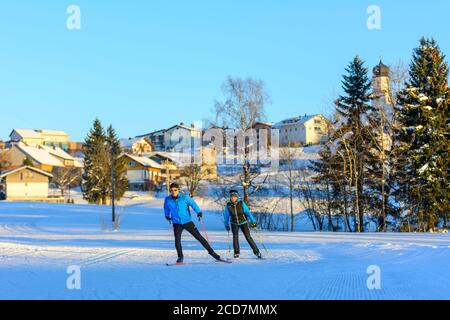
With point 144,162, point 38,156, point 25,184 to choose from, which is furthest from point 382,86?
point 38,156

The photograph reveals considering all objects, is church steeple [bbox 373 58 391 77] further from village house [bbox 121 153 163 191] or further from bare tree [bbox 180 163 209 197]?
village house [bbox 121 153 163 191]

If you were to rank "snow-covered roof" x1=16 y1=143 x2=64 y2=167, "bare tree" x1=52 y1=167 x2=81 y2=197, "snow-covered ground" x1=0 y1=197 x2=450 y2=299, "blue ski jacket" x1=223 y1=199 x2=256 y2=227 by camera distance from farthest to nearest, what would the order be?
"snow-covered roof" x1=16 y1=143 x2=64 y2=167
"bare tree" x1=52 y1=167 x2=81 y2=197
"blue ski jacket" x1=223 y1=199 x2=256 y2=227
"snow-covered ground" x1=0 y1=197 x2=450 y2=299

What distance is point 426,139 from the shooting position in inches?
1185

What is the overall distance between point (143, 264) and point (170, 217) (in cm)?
113

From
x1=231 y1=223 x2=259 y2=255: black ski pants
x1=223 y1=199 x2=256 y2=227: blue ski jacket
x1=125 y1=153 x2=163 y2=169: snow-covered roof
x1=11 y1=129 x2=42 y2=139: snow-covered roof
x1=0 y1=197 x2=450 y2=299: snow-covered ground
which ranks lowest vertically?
x1=0 y1=197 x2=450 y2=299: snow-covered ground

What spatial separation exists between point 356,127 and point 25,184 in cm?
4838

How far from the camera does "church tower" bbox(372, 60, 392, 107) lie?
3150cm

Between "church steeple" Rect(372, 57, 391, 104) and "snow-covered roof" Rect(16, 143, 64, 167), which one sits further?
"snow-covered roof" Rect(16, 143, 64, 167)

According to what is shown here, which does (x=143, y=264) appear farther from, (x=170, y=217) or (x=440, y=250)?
(x=440, y=250)

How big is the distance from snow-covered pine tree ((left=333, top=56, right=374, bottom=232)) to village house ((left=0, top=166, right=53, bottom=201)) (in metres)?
44.5

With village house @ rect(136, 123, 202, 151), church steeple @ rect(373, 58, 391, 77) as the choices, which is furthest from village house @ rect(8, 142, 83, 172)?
church steeple @ rect(373, 58, 391, 77)

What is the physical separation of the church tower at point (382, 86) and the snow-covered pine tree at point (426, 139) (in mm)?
1114

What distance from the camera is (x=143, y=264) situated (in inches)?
402

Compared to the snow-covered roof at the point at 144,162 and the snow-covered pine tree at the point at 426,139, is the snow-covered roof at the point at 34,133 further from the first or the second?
the snow-covered pine tree at the point at 426,139
